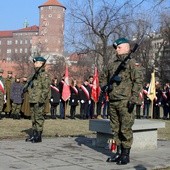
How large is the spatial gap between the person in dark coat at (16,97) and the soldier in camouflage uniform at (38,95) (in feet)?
22.9

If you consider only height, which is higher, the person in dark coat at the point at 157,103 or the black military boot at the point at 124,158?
the person in dark coat at the point at 157,103

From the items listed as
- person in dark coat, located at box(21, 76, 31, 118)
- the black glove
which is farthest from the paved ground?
person in dark coat, located at box(21, 76, 31, 118)

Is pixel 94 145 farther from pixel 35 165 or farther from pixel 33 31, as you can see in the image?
pixel 33 31

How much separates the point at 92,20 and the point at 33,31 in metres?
118

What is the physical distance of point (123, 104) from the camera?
7.37m

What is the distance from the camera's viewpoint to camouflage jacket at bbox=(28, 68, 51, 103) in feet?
31.4

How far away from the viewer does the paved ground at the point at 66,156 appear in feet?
22.7

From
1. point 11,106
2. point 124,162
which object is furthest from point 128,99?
point 11,106

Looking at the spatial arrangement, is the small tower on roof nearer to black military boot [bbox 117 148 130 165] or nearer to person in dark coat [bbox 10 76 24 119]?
person in dark coat [bbox 10 76 24 119]

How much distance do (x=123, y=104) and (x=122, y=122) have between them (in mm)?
320

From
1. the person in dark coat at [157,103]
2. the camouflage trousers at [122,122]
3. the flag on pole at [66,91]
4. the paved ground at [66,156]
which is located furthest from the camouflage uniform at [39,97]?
the person in dark coat at [157,103]

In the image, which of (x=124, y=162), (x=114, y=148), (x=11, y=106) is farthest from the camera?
(x=11, y=106)

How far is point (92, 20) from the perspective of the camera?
4094 cm

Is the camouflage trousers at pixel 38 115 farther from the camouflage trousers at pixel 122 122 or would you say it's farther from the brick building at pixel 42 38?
the brick building at pixel 42 38
